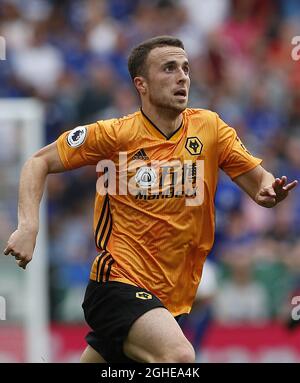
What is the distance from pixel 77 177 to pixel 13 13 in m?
3.21

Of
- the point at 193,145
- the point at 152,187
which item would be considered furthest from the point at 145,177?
the point at 193,145

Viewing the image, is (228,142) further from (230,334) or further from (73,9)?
(73,9)

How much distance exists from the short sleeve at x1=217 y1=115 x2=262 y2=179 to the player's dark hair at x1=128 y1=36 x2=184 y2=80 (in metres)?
0.62

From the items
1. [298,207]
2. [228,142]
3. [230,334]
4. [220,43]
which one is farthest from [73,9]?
[228,142]

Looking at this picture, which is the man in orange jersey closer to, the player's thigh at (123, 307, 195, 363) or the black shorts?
the black shorts

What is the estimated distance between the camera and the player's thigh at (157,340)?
6.97 meters

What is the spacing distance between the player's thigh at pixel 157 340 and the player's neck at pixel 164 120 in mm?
1245

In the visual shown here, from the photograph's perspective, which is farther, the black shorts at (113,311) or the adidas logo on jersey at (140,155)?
the adidas logo on jersey at (140,155)

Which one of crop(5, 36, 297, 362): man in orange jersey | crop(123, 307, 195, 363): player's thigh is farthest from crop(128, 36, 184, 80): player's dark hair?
crop(123, 307, 195, 363): player's thigh

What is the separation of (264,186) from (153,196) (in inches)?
29.0

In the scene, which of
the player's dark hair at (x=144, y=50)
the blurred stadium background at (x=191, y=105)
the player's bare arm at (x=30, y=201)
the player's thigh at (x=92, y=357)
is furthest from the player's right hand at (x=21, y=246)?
the blurred stadium background at (x=191, y=105)

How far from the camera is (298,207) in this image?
1314 centimetres

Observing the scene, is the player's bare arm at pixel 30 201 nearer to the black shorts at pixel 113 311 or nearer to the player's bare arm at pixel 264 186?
the black shorts at pixel 113 311

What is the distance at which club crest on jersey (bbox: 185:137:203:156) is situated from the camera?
7.60 m
